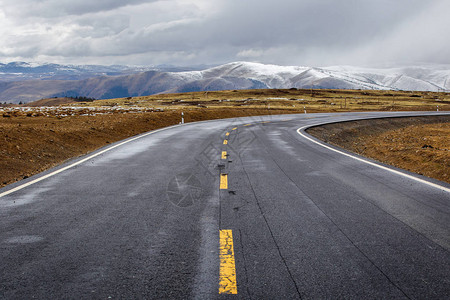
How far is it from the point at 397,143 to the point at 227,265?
18300 millimetres

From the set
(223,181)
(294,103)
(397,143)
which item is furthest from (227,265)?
(294,103)

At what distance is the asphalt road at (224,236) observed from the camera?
331cm

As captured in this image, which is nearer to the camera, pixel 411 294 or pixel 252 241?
pixel 411 294

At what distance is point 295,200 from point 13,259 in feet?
13.7

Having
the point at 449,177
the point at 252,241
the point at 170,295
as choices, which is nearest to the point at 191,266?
the point at 170,295

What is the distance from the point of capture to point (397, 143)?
19422mm

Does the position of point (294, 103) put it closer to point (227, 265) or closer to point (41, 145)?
point (41, 145)

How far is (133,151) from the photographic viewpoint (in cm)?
1262

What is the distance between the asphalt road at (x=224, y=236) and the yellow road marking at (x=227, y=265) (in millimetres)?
11

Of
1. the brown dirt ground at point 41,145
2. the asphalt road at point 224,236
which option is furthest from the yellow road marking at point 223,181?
the brown dirt ground at point 41,145

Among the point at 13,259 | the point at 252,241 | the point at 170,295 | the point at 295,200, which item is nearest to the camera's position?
the point at 170,295

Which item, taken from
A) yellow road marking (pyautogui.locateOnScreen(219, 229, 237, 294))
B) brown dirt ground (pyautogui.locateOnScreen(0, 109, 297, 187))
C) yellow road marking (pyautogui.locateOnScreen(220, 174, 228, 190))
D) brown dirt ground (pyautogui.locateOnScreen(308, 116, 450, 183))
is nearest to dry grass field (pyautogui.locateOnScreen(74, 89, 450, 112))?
brown dirt ground (pyautogui.locateOnScreen(308, 116, 450, 183))

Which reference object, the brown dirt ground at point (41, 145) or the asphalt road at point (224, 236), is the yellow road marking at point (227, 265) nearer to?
the asphalt road at point (224, 236)

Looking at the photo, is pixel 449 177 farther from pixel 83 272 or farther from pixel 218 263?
pixel 83 272
